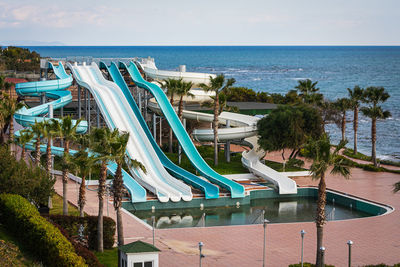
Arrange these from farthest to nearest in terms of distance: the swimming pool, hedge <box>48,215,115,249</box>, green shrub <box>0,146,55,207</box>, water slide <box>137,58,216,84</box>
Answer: water slide <box>137,58,216,84</box>
the swimming pool
green shrub <box>0,146,55,207</box>
hedge <box>48,215,115,249</box>

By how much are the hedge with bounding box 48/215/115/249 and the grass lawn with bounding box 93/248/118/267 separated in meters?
0.55

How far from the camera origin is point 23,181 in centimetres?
3092

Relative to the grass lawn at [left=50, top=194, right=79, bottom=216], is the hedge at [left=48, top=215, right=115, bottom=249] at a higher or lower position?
higher

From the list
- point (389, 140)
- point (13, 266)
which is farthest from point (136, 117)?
point (389, 140)

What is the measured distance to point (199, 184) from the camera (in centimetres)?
4103

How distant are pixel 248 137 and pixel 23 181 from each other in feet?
74.6

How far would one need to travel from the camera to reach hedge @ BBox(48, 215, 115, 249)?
28.7 meters

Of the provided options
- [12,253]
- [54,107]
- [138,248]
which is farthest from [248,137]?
[12,253]

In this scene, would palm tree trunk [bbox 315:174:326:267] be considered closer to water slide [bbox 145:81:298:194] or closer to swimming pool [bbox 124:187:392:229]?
swimming pool [bbox 124:187:392:229]

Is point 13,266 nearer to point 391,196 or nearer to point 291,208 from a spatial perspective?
point 291,208

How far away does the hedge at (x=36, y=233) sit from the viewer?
23.2 metres

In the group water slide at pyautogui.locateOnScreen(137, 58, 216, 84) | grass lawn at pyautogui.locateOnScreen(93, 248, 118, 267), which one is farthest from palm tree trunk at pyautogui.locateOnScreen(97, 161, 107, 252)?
water slide at pyautogui.locateOnScreen(137, 58, 216, 84)

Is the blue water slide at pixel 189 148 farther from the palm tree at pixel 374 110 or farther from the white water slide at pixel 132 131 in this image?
the palm tree at pixel 374 110

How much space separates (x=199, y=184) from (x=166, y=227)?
649 cm
